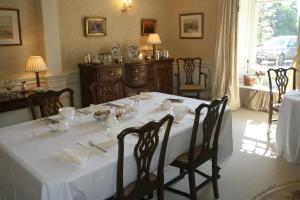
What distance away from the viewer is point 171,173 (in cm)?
314

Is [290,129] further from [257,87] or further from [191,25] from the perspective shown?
[191,25]

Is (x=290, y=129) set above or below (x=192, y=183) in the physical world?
above

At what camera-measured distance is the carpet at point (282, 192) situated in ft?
8.75

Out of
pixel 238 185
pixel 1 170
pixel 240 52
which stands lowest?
pixel 238 185

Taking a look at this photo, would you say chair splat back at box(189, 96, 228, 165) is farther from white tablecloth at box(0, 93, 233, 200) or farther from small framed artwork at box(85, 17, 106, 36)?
small framed artwork at box(85, 17, 106, 36)

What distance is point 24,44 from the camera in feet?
13.7

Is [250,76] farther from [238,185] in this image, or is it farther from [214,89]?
[238,185]

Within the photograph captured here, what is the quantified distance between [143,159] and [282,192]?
5.52 feet

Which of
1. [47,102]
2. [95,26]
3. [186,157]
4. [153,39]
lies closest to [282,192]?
[186,157]

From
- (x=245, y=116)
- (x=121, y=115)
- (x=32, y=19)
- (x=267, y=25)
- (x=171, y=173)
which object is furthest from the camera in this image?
(x=267, y=25)

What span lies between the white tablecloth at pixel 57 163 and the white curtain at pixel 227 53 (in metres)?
3.14

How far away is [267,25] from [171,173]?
380 centimetres

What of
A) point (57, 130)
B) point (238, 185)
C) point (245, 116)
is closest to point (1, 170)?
point (57, 130)

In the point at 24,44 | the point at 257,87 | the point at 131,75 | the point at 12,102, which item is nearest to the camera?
the point at 12,102
